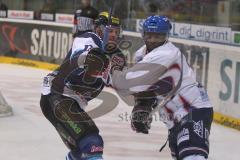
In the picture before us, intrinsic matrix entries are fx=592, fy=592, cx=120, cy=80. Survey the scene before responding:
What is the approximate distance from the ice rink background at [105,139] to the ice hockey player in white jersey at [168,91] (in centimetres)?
207

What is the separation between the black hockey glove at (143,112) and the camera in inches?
123

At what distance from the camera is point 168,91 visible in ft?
10.1

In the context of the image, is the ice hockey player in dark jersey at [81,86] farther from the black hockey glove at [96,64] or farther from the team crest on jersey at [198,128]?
the team crest on jersey at [198,128]

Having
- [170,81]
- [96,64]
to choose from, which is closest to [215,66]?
[96,64]

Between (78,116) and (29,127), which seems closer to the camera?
(78,116)

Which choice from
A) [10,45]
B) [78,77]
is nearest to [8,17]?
[10,45]

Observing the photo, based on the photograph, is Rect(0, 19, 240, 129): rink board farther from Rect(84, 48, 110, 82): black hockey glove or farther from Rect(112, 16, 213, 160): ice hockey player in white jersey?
Rect(112, 16, 213, 160): ice hockey player in white jersey

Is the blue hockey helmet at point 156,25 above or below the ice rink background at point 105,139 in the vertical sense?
above

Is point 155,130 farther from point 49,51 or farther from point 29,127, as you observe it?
point 49,51

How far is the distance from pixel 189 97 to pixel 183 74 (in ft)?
0.43

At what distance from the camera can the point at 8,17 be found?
46.8 ft

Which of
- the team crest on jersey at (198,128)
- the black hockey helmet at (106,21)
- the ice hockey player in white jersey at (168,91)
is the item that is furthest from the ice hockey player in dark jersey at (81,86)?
the team crest on jersey at (198,128)

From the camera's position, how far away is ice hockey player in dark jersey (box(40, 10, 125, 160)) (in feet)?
11.2

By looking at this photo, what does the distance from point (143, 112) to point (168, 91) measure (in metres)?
0.17
